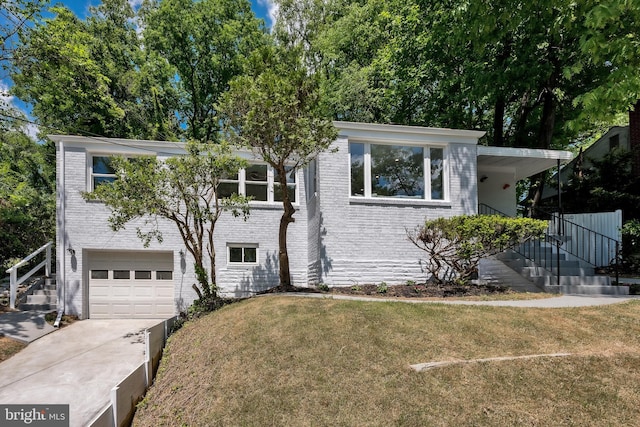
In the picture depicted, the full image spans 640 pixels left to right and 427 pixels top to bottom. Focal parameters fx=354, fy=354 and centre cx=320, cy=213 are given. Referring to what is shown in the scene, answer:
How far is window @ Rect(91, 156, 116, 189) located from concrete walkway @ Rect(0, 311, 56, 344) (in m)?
4.03

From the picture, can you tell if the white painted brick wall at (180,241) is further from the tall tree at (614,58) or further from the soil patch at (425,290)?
the tall tree at (614,58)

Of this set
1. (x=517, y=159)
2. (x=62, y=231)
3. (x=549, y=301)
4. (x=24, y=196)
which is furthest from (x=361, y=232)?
(x=24, y=196)

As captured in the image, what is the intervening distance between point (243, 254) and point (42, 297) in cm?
→ 670

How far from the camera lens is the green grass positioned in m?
3.89


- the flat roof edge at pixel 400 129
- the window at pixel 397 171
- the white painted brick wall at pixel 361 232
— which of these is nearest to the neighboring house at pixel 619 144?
the flat roof edge at pixel 400 129

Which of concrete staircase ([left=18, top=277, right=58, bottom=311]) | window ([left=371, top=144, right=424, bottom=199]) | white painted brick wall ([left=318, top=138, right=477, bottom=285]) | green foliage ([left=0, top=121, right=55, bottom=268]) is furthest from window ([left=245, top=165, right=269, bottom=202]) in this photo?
green foliage ([left=0, top=121, right=55, bottom=268])

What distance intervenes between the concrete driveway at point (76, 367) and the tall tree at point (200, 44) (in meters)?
13.0

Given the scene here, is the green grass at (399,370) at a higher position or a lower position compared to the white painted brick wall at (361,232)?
lower

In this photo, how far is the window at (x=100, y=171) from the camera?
1075cm

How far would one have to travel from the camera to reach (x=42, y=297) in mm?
11414

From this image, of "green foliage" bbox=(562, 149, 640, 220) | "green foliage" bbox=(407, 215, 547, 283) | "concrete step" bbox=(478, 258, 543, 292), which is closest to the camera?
"green foliage" bbox=(407, 215, 547, 283)

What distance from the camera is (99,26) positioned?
18578 millimetres

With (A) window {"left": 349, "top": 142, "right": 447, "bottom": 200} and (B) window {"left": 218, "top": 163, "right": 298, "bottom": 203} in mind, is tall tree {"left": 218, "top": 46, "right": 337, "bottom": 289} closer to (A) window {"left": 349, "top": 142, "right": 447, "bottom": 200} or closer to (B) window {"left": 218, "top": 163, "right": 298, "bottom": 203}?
(A) window {"left": 349, "top": 142, "right": 447, "bottom": 200}

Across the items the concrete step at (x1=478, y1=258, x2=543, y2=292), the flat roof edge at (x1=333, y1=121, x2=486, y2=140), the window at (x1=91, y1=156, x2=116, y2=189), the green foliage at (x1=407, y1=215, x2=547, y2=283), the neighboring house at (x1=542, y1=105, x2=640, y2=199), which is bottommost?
the concrete step at (x1=478, y1=258, x2=543, y2=292)
